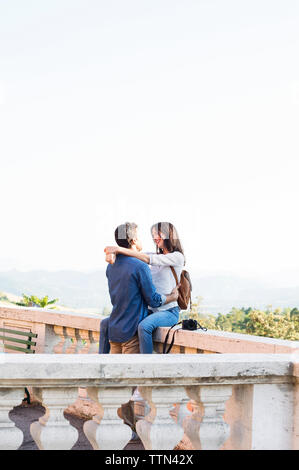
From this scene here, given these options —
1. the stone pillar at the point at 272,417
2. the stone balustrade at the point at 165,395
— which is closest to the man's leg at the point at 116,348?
the stone balustrade at the point at 165,395

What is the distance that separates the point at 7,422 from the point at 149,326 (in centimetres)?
288

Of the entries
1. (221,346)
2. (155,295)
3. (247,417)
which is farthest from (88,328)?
(247,417)

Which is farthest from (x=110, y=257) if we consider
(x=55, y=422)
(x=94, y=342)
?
(x=55, y=422)

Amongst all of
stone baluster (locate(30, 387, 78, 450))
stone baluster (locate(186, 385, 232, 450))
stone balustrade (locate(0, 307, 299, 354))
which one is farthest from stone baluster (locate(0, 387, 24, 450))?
stone balustrade (locate(0, 307, 299, 354))

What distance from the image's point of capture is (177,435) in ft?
11.5

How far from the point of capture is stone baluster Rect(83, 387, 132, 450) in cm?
342

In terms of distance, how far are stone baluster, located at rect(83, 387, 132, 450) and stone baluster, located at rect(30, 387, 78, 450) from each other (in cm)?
11

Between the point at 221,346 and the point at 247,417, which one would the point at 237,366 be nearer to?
the point at 247,417

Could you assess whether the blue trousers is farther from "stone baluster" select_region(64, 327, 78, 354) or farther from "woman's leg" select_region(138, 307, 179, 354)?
"stone baluster" select_region(64, 327, 78, 354)

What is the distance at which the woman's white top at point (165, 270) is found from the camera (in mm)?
6465

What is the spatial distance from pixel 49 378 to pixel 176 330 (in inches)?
113

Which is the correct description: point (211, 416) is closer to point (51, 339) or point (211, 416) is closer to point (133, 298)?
point (133, 298)

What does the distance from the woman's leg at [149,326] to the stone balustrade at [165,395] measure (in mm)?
2172

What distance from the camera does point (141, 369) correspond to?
11.3 ft
